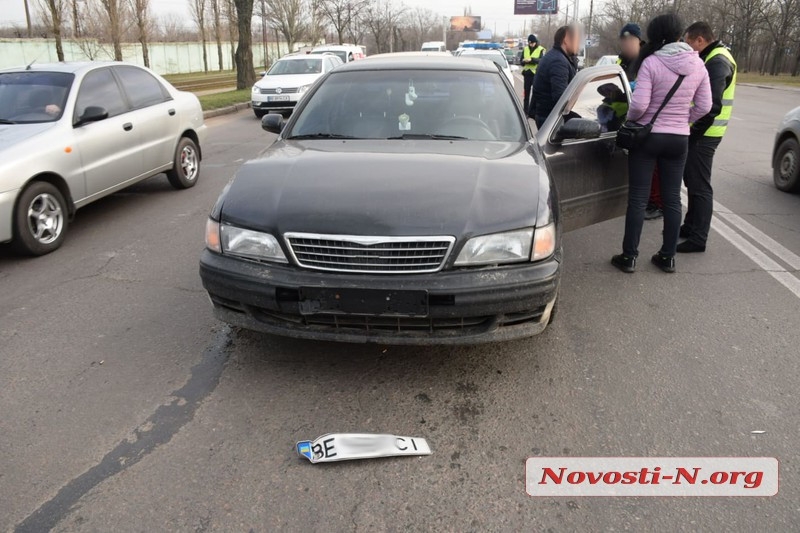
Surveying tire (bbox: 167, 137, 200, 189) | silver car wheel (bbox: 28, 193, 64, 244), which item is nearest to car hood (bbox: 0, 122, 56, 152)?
silver car wheel (bbox: 28, 193, 64, 244)

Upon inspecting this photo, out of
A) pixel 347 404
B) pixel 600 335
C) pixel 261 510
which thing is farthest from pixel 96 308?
pixel 600 335

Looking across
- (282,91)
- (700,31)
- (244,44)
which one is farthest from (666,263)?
(244,44)

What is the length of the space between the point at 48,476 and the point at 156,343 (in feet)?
4.08

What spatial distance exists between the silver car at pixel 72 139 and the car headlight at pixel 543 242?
440 cm

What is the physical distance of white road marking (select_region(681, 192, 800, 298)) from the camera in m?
4.71

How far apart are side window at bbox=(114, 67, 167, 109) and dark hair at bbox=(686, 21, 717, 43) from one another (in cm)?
576

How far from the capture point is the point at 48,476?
2588 mm

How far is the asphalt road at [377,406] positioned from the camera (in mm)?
2383

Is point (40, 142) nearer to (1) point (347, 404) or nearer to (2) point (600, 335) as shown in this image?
(1) point (347, 404)

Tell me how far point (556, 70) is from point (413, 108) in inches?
113

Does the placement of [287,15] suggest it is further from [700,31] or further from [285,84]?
[700,31]

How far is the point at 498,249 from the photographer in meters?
2.99

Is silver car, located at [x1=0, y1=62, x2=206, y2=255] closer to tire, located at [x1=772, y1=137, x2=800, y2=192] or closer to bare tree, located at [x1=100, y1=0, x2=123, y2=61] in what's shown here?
tire, located at [x1=772, y1=137, x2=800, y2=192]

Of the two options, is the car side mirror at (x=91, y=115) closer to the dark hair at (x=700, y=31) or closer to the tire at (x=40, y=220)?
the tire at (x=40, y=220)
